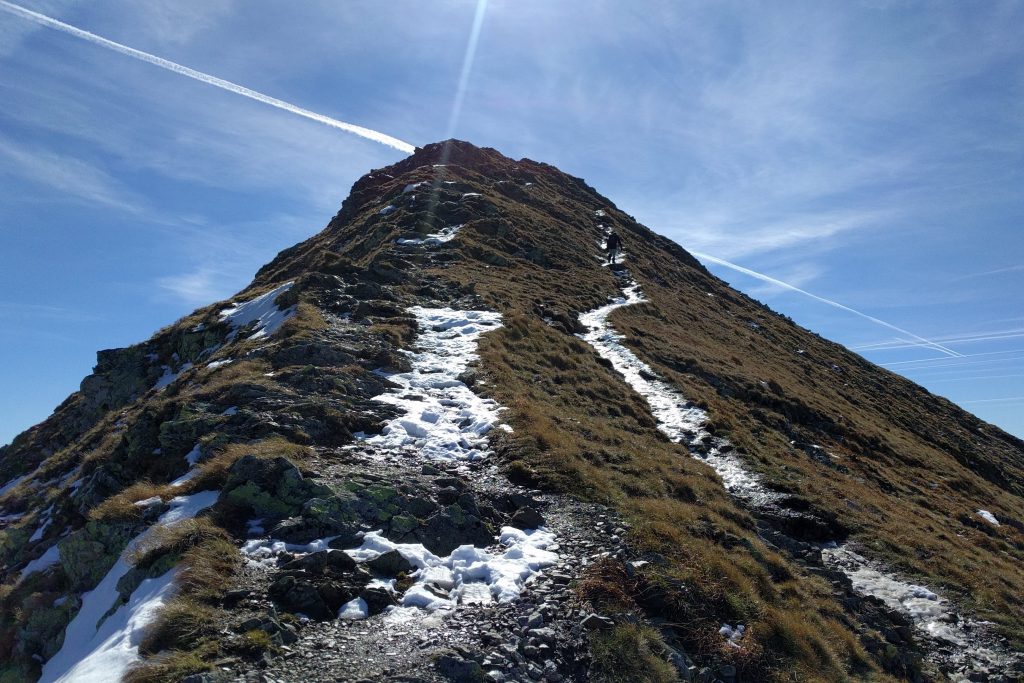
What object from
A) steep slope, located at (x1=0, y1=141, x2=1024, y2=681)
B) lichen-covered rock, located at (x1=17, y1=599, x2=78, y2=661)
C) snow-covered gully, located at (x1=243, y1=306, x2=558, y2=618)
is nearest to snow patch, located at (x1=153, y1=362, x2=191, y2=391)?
steep slope, located at (x1=0, y1=141, x2=1024, y2=681)

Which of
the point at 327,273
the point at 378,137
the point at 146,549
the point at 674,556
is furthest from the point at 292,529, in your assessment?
the point at 378,137

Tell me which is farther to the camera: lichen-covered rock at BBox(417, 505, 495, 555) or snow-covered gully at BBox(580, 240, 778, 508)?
snow-covered gully at BBox(580, 240, 778, 508)

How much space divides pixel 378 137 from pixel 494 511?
167 feet

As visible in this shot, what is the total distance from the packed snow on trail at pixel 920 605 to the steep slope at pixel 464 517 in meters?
0.08

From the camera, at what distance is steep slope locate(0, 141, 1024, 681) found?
7723 mm

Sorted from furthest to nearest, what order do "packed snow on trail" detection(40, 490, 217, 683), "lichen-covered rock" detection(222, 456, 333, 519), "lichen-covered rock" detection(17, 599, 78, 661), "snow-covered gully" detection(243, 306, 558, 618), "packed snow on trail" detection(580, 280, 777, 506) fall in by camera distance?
"packed snow on trail" detection(580, 280, 777, 506) < "lichen-covered rock" detection(222, 456, 333, 519) < "snow-covered gully" detection(243, 306, 558, 618) < "lichen-covered rock" detection(17, 599, 78, 661) < "packed snow on trail" detection(40, 490, 217, 683)

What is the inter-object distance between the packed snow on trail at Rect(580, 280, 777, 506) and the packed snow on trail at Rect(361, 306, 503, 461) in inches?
303

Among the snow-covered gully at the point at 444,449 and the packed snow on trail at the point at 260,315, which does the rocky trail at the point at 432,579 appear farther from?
the packed snow on trail at the point at 260,315

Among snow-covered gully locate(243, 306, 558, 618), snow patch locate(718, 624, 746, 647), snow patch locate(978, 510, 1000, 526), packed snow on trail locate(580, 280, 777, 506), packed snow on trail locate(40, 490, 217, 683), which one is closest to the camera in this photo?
packed snow on trail locate(40, 490, 217, 683)

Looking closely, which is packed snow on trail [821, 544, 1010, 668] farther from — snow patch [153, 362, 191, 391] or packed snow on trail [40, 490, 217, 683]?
snow patch [153, 362, 191, 391]

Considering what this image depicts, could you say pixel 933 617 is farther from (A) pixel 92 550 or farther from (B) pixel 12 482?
(B) pixel 12 482

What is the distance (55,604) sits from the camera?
30.6ft

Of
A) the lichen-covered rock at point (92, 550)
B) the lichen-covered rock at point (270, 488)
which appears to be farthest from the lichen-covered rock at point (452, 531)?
the lichen-covered rock at point (92, 550)

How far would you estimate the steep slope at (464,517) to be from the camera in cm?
772
